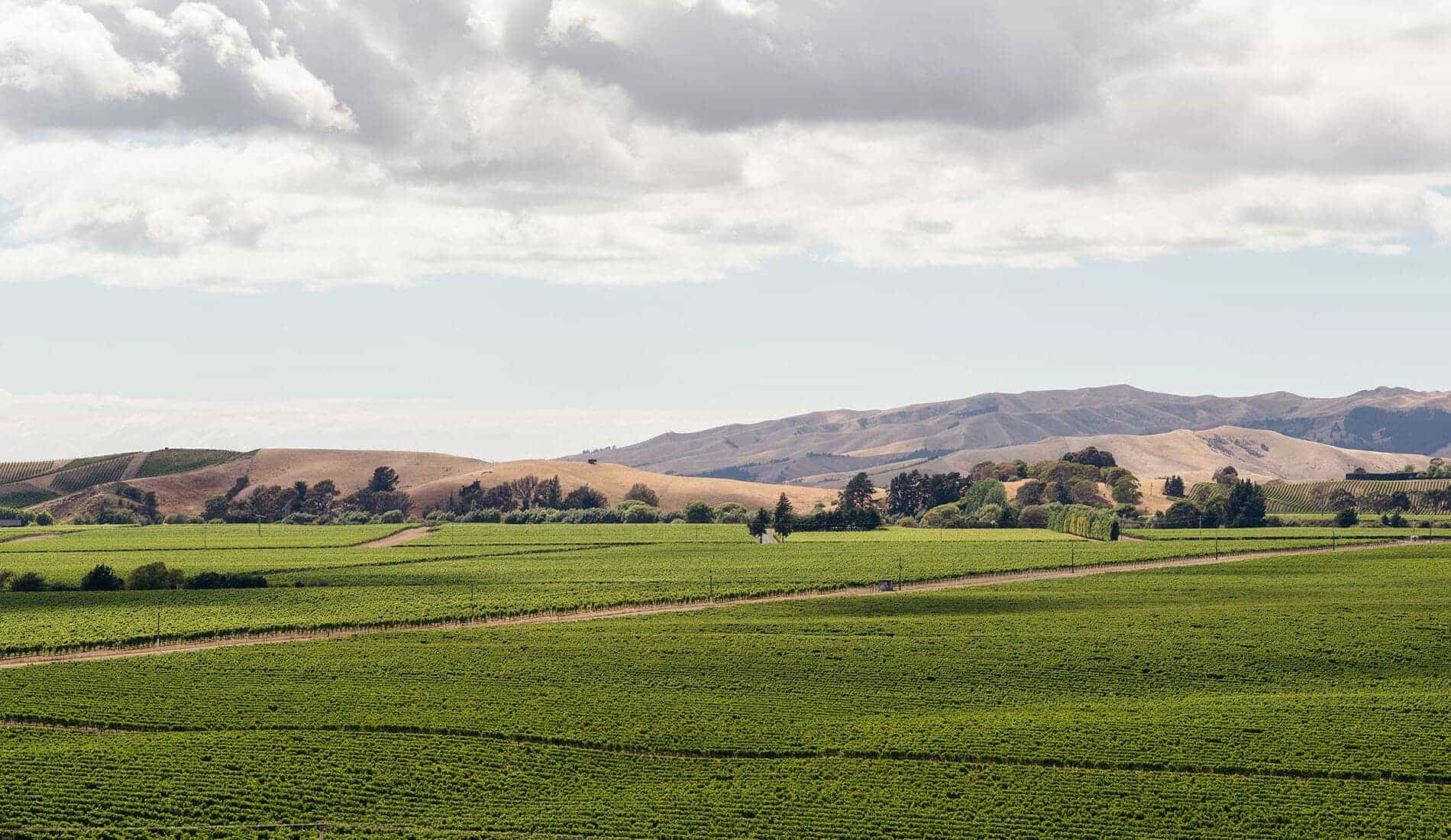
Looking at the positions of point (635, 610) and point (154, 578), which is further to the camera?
point (154, 578)

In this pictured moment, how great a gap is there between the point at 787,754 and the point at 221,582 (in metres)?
90.5

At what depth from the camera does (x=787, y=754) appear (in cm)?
6116

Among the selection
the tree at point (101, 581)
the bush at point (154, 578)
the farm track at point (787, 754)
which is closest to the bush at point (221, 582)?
the bush at point (154, 578)

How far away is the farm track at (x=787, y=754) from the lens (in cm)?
5734

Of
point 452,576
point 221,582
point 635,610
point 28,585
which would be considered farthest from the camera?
point 452,576

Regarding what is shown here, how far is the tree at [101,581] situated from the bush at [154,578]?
3.67 feet

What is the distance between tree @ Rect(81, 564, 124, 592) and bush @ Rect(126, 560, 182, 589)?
1119 mm

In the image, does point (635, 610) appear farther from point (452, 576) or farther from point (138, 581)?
point (138, 581)

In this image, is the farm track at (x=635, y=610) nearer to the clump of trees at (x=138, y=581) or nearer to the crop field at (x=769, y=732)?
the crop field at (x=769, y=732)

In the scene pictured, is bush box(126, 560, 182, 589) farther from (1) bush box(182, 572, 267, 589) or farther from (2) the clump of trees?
(1) bush box(182, 572, 267, 589)

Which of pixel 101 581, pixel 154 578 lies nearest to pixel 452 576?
pixel 154 578

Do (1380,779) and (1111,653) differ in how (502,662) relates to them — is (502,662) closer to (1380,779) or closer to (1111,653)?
(1111,653)

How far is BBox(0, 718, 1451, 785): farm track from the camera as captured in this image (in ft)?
188

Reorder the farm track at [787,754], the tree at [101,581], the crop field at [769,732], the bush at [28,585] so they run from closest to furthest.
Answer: the crop field at [769,732]
the farm track at [787,754]
the tree at [101,581]
the bush at [28,585]
